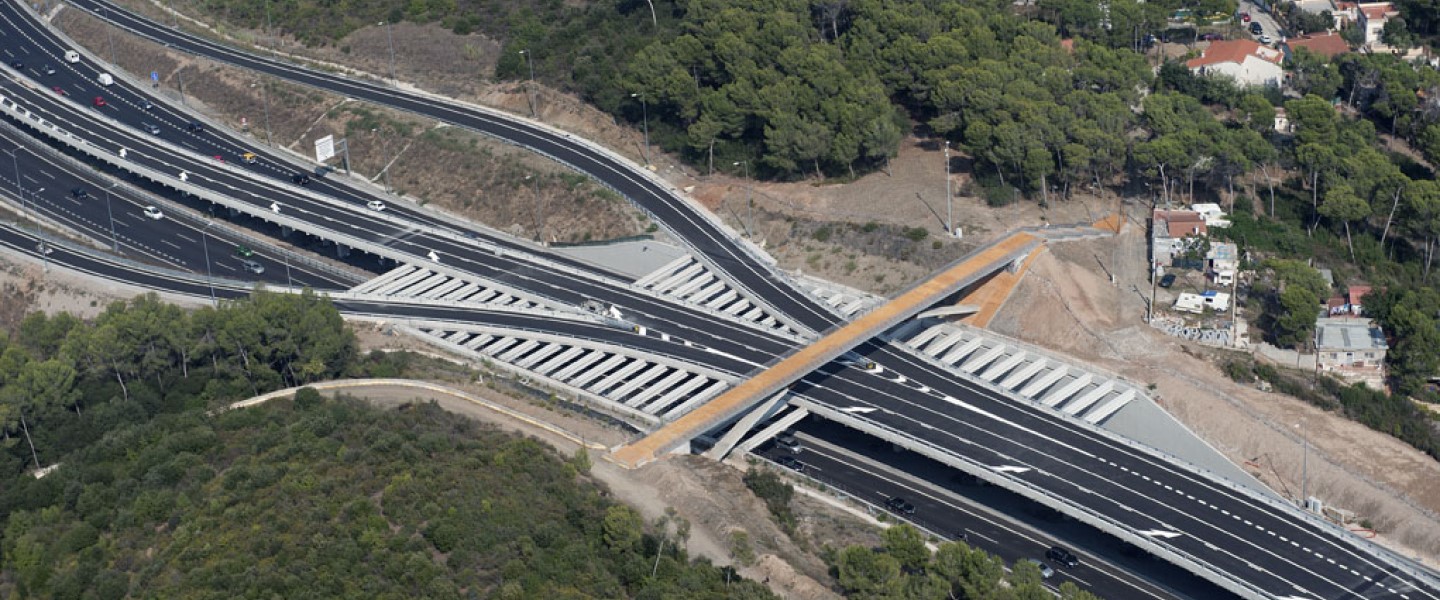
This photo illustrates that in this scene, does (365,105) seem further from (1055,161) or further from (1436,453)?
(1436,453)

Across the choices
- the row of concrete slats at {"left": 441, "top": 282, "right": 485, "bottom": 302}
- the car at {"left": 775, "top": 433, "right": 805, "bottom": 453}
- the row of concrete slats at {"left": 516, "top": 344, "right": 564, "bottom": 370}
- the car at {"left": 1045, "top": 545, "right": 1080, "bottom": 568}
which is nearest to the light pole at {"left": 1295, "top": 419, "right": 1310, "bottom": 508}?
the car at {"left": 1045, "top": 545, "right": 1080, "bottom": 568}

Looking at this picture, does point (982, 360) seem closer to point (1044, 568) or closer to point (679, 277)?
point (1044, 568)

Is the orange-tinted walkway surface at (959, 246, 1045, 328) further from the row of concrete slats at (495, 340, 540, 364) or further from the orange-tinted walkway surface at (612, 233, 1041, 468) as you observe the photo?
the row of concrete slats at (495, 340, 540, 364)

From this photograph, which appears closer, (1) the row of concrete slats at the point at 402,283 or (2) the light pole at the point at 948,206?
(1) the row of concrete slats at the point at 402,283

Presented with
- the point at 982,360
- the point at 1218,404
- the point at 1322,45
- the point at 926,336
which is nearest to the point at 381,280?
the point at 926,336

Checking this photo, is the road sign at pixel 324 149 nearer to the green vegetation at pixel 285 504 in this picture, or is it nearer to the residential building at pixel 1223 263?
the green vegetation at pixel 285 504

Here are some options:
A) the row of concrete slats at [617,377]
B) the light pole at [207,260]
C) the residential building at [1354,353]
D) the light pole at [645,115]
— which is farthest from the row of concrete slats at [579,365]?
the residential building at [1354,353]

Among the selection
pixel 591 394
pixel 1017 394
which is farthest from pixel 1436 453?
pixel 591 394

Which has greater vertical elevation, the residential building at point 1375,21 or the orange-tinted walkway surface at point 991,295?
the residential building at point 1375,21
